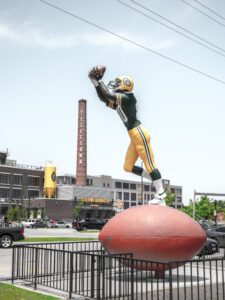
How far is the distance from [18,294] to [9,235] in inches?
592

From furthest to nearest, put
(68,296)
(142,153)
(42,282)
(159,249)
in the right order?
(142,153) < (42,282) < (159,249) < (68,296)

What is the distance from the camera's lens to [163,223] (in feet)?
34.1

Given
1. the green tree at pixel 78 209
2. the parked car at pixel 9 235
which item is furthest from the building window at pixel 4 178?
the parked car at pixel 9 235

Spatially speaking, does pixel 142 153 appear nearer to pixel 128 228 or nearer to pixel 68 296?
pixel 128 228

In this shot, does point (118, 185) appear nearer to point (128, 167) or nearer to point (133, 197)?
point (133, 197)

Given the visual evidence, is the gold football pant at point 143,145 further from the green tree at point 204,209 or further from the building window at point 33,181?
the building window at point 33,181

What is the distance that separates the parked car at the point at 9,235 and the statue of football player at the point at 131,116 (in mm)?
12609

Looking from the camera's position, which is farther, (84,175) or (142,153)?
(84,175)

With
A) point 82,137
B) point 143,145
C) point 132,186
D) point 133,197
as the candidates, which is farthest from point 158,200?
point 132,186

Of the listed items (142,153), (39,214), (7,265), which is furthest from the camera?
(39,214)

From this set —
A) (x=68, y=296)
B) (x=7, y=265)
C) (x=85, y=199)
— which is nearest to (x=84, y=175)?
(x=85, y=199)

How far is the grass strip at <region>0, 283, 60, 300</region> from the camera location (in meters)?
8.68

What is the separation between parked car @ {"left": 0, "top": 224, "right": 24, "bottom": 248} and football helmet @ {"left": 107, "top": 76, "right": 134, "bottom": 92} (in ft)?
43.6

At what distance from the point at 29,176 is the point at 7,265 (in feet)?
261
